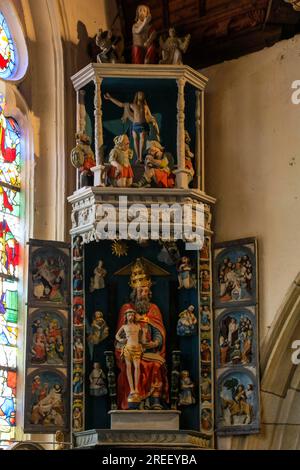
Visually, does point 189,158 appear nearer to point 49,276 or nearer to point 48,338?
point 49,276

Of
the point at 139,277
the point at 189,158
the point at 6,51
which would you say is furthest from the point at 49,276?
the point at 6,51

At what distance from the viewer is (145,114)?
14.5m

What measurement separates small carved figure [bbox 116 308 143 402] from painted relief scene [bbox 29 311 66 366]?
2.07 feet

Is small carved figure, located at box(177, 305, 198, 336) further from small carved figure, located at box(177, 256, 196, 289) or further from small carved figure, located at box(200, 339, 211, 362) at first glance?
small carved figure, located at box(177, 256, 196, 289)

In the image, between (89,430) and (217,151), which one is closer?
(89,430)

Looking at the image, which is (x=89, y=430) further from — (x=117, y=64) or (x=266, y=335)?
(x=117, y=64)

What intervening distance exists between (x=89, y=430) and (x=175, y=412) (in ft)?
2.81

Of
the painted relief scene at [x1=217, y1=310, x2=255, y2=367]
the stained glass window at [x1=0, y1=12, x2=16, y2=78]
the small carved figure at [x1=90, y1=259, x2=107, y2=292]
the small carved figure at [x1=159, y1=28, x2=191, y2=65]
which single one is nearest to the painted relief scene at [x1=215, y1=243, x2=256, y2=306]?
the painted relief scene at [x1=217, y1=310, x2=255, y2=367]

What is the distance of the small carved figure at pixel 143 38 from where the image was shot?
48.2 ft

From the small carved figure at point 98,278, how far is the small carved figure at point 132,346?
464mm

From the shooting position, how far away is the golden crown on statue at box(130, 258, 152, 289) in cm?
1406

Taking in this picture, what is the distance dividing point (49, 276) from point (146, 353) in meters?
1.32
